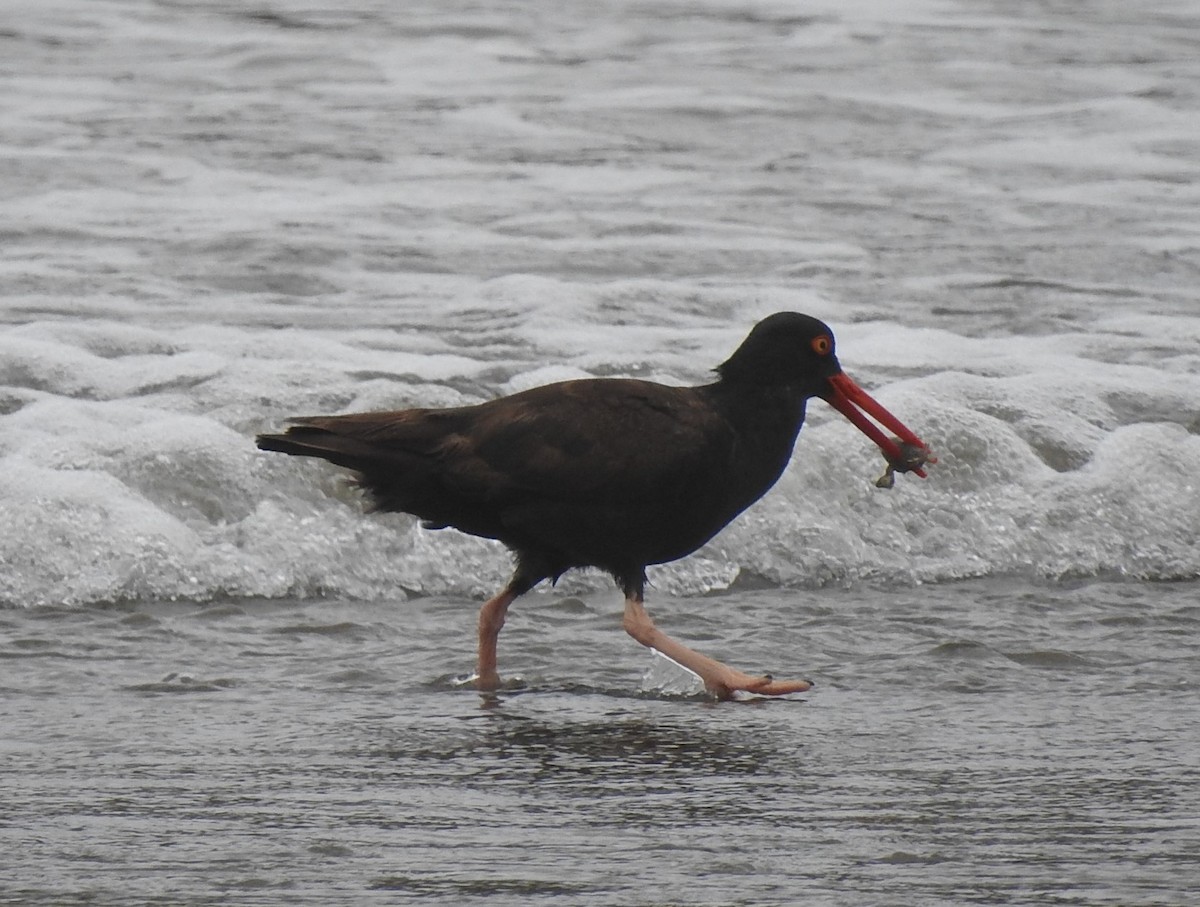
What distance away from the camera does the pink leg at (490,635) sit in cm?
439

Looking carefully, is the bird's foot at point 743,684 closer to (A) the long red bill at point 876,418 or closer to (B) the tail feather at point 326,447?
(A) the long red bill at point 876,418

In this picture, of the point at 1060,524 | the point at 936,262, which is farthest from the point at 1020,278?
the point at 1060,524

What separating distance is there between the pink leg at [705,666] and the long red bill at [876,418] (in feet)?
2.57

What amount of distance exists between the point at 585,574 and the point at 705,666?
111 cm

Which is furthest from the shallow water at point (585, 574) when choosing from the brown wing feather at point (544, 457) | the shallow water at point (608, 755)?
the brown wing feather at point (544, 457)

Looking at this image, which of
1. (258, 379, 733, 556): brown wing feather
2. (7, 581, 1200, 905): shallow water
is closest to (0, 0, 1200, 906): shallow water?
(7, 581, 1200, 905): shallow water

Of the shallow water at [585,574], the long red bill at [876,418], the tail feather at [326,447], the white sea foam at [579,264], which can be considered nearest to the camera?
the shallow water at [585,574]

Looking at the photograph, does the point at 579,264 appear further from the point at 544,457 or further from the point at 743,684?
the point at 743,684

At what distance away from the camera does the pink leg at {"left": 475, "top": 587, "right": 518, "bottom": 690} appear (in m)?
4.39

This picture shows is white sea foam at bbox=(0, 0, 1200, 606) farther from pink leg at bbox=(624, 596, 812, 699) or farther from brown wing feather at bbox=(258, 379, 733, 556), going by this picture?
pink leg at bbox=(624, 596, 812, 699)

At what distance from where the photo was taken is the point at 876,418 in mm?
4965

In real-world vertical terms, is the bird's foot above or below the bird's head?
below

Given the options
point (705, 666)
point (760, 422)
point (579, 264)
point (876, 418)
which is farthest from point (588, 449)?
point (579, 264)

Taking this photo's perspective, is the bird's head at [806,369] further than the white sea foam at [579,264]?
No
